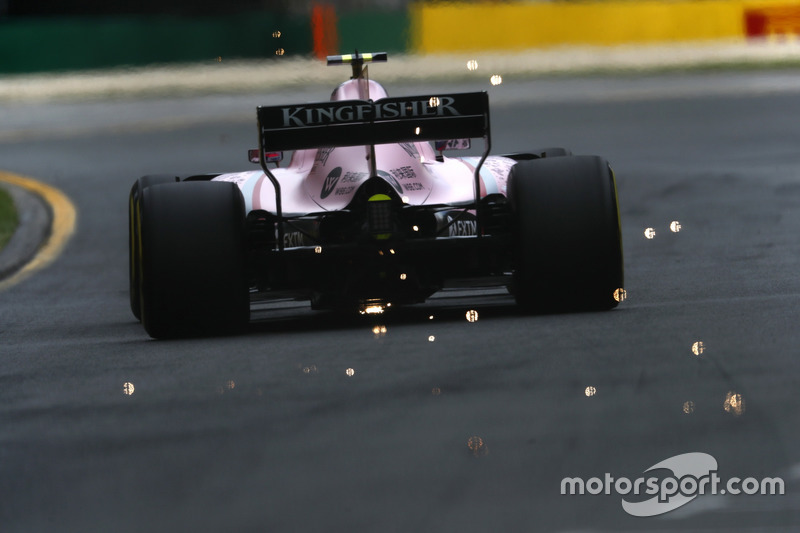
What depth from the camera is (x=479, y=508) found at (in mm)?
4383

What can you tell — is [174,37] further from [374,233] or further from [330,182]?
[374,233]

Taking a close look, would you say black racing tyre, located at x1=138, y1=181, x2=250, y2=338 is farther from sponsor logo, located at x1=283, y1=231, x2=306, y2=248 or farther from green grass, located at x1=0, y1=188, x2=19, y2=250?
green grass, located at x1=0, y1=188, x2=19, y2=250

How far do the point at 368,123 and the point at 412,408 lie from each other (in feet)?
10.0

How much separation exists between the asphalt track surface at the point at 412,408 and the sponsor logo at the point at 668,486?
0.17 ft

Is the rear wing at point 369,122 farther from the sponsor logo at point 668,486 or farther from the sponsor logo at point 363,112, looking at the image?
the sponsor logo at point 668,486

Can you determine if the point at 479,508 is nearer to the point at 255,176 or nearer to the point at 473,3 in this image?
the point at 255,176

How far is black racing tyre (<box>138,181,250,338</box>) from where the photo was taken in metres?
8.24

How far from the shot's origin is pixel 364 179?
895 cm

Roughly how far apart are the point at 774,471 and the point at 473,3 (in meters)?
22.0

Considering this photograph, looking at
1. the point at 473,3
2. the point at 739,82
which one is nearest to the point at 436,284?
the point at 473,3

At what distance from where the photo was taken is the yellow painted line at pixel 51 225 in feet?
45.4

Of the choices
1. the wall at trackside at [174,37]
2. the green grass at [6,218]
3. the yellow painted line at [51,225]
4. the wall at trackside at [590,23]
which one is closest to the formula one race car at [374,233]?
the yellow painted line at [51,225]

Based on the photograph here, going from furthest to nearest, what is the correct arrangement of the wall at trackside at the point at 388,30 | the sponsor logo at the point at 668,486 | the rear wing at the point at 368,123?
the wall at trackside at the point at 388,30 → the rear wing at the point at 368,123 → the sponsor logo at the point at 668,486

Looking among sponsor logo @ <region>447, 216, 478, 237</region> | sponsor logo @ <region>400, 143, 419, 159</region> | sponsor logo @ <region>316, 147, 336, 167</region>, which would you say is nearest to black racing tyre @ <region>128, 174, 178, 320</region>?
sponsor logo @ <region>316, 147, 336, 167</region>
